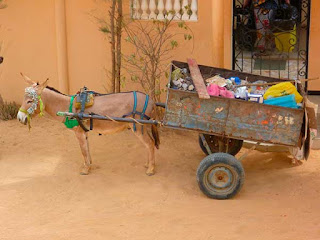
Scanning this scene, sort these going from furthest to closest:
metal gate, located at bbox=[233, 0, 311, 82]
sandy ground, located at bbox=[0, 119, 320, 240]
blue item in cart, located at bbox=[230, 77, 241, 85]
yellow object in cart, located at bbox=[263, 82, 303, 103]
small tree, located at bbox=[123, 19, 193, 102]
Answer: metal gate, located at bbox=[233, 0, 311, 82] < small tree, located at bbox=[123, 19, 193, 102] < blue item in cart, located at bbox=[230, 77, 241, 85] < yellow object in cart, located at bbox=[263, 82, 303, 103] < sandy ground, located at bbox=[0, 119, 320, 240]

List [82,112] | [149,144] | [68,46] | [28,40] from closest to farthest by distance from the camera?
[82,112]
[149,144]
[68,46]
[28,40]

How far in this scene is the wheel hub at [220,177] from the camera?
23.5 feet

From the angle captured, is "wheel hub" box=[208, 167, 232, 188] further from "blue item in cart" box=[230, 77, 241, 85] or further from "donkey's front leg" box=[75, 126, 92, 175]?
"donkey's front leg" box=[75, 126, 92, 175]

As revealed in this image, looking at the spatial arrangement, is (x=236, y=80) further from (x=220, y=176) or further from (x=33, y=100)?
(x=33, y=100)

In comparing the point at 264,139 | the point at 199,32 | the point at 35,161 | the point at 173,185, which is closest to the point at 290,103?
the point at 264,139

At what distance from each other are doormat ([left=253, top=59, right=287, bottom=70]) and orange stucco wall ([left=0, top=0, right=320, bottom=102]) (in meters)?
0.74

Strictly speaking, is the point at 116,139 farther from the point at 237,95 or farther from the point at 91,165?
the point at 237,95

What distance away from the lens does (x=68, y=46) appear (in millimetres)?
10578

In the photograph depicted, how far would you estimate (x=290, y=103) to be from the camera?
273 inches

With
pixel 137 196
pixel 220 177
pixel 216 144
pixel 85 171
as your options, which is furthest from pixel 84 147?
pixel 220 177

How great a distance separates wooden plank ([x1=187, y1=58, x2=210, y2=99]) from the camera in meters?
6.88

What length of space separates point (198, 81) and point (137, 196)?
5.54ft

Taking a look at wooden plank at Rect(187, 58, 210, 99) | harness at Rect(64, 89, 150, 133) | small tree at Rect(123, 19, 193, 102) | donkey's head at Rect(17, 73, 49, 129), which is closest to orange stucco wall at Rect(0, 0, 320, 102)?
small tree at Rect(123, 19, 193, 102)

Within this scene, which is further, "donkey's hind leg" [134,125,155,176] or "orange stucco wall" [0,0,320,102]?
"orange stucco wall" [0,0,320,102]
